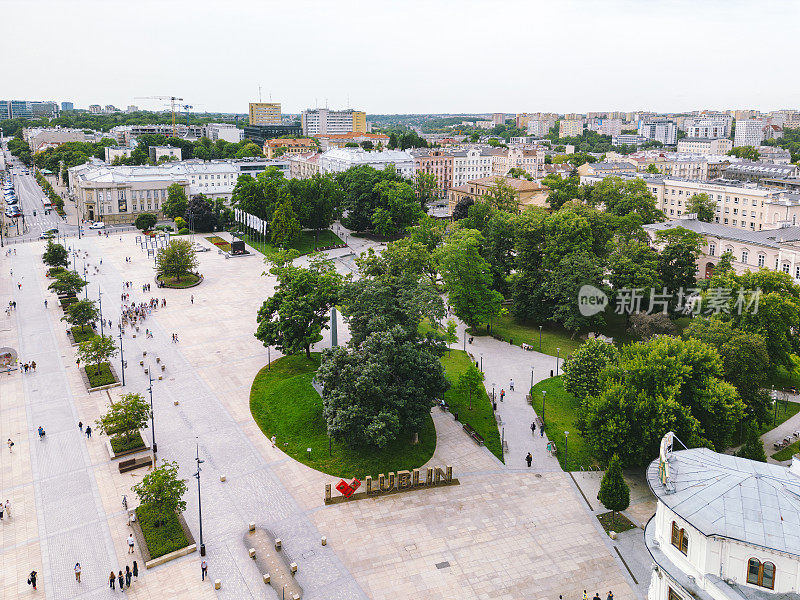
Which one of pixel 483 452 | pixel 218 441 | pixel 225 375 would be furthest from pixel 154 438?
pixel 483 452

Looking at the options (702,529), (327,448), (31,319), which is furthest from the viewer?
(31,319)

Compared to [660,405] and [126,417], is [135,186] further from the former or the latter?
[660,405]

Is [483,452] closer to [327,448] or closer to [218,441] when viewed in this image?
[327,448]

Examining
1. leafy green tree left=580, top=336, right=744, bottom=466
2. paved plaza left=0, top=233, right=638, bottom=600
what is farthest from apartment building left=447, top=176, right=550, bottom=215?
leafy green tree left=580, top=336, right=744, bottom=466

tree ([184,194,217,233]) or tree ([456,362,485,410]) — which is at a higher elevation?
tree ([184,194,217,233])

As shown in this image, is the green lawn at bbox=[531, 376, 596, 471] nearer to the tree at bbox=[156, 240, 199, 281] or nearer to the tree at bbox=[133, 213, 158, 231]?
the tree at bbox=[156, 240, 199, 281]

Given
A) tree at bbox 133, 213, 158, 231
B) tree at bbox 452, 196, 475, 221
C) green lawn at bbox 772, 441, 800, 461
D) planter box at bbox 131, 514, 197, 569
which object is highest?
tree at bbox 452, 196, 475, 221

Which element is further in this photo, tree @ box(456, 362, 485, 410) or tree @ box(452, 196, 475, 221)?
tree @ box(452, 196, 475, 221)
